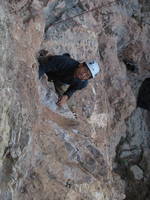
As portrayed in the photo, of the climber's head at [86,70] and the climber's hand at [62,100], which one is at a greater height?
the climber's head at [86,70]

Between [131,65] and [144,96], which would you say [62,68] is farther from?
[144,96]

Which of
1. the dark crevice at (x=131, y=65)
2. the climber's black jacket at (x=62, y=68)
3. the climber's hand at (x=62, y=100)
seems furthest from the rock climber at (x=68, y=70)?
the dark crevice at (x=131, y=65)

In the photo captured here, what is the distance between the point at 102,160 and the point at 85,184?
101 cm

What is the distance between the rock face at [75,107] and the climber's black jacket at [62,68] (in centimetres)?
27

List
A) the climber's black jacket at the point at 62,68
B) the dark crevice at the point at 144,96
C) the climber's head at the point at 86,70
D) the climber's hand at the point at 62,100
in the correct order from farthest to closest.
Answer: the dark crevice at the point at 144,96 → the climber's hand at the point at 62,100 → the climber's black jacket at the point at 62,68 → the climber's head at the point at 86,70

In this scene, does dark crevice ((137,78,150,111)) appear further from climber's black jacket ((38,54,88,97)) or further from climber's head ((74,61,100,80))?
climber's head ((74,61,100,80))

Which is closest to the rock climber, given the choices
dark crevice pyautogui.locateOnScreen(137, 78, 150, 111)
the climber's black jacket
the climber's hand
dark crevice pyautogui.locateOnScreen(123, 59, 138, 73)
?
the climber's black jacket

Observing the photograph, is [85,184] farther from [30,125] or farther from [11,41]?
[11,41]

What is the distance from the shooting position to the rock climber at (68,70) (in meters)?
6.20

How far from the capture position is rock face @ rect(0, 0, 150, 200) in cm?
517

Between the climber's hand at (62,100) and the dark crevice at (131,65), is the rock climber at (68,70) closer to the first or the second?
the climber's hand at (62,100)

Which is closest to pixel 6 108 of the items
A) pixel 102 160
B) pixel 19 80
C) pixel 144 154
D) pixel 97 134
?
pixel 19 80

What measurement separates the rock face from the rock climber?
0.29 metres

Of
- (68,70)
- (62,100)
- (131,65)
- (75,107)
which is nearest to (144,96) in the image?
(131,65)
